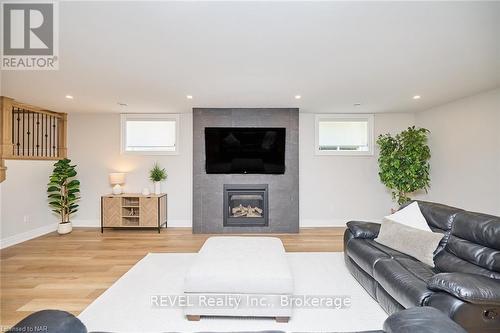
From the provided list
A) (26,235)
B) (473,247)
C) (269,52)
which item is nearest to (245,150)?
(269,52)

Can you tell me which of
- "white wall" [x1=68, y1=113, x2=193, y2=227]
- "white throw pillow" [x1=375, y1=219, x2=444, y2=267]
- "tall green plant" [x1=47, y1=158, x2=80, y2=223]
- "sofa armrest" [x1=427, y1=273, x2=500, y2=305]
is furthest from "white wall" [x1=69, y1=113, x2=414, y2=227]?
"sofa armrest" [x1=427, y1=273, x2=500, y2=305]

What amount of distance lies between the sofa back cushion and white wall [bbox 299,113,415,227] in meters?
3.33

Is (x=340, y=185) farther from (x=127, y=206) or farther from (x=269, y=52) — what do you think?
(x=127, y=206)

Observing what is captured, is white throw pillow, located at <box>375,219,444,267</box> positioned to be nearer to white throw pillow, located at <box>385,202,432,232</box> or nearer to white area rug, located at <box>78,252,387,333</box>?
white throw pillow, located at <box>385,202,432,232</box>

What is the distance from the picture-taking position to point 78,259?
376 cm

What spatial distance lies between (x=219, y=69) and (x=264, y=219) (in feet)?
10.8

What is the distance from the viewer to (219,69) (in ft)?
10.3

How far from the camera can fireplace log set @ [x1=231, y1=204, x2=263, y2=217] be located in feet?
17.8

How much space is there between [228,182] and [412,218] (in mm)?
3421

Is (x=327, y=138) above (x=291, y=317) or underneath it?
above

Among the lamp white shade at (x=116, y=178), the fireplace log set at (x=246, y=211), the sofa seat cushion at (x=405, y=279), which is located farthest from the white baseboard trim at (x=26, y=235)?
the sofa seat cushion at (x=405, y=279)

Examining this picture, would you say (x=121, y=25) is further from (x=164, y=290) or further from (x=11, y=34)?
(x=164, y=290)

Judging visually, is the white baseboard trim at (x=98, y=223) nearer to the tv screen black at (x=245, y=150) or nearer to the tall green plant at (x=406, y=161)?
the tv screen black at (x=245, y=150)

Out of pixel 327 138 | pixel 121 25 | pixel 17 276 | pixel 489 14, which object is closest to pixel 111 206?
pixel 17 276
